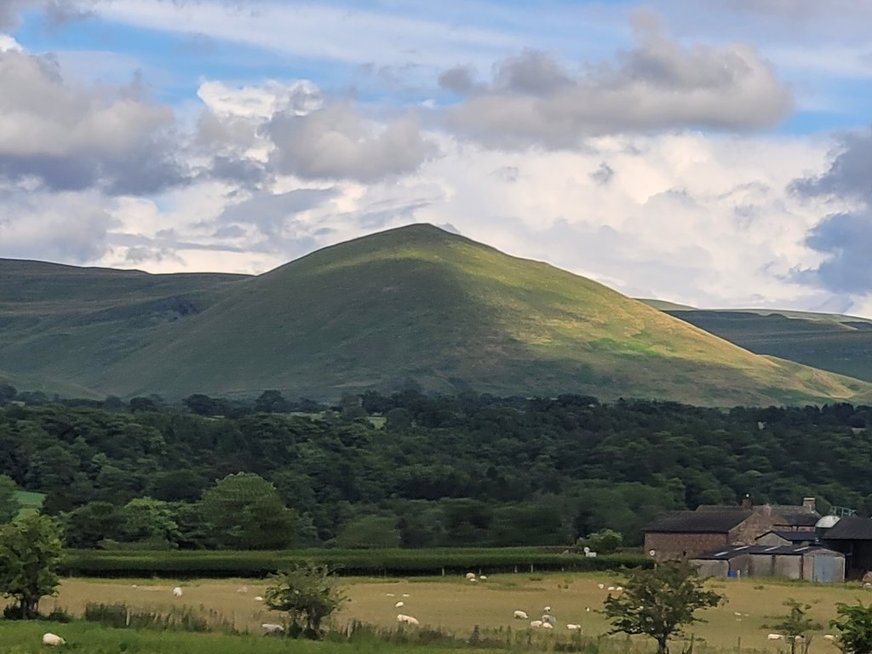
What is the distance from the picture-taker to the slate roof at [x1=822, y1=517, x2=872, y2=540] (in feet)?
294

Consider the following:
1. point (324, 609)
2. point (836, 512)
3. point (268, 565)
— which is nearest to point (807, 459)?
point (836, 512)

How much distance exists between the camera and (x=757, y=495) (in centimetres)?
13175

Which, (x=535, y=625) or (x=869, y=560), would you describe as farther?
(x=869, y=560)

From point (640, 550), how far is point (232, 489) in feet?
84.1

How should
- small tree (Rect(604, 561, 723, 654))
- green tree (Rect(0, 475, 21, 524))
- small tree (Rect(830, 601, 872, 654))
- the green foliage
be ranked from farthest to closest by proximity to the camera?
green tree (Rect(0, 475, 21, 524)) < the green foliage < small tree (Rect(604, 561, 723, 654)) < small tree (Rect(830, 601, 872, 654))

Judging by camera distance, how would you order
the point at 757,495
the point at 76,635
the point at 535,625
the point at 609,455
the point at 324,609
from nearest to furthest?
the point at 76,635 → the point at 324,609 → the point at 535,625 → the point at 757,495 → the point at 609,455

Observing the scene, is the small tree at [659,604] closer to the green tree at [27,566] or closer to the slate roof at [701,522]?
the green tree at [27,566]

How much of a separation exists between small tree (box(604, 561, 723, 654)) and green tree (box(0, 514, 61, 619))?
50.2 feet

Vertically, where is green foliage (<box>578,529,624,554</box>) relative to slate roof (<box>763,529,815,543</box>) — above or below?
below

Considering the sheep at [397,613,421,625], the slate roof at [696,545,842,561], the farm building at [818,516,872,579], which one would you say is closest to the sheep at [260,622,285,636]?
the sheep at [397,613,421,625]

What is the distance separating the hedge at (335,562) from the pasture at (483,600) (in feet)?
6.49

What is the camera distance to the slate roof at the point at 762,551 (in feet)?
288

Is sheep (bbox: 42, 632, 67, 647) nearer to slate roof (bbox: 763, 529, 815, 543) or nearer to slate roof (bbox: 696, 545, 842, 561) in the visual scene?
slate roof (bbox: 696, 545, 842, 561)

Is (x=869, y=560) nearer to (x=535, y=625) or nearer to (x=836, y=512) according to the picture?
(x=836, y=512)
